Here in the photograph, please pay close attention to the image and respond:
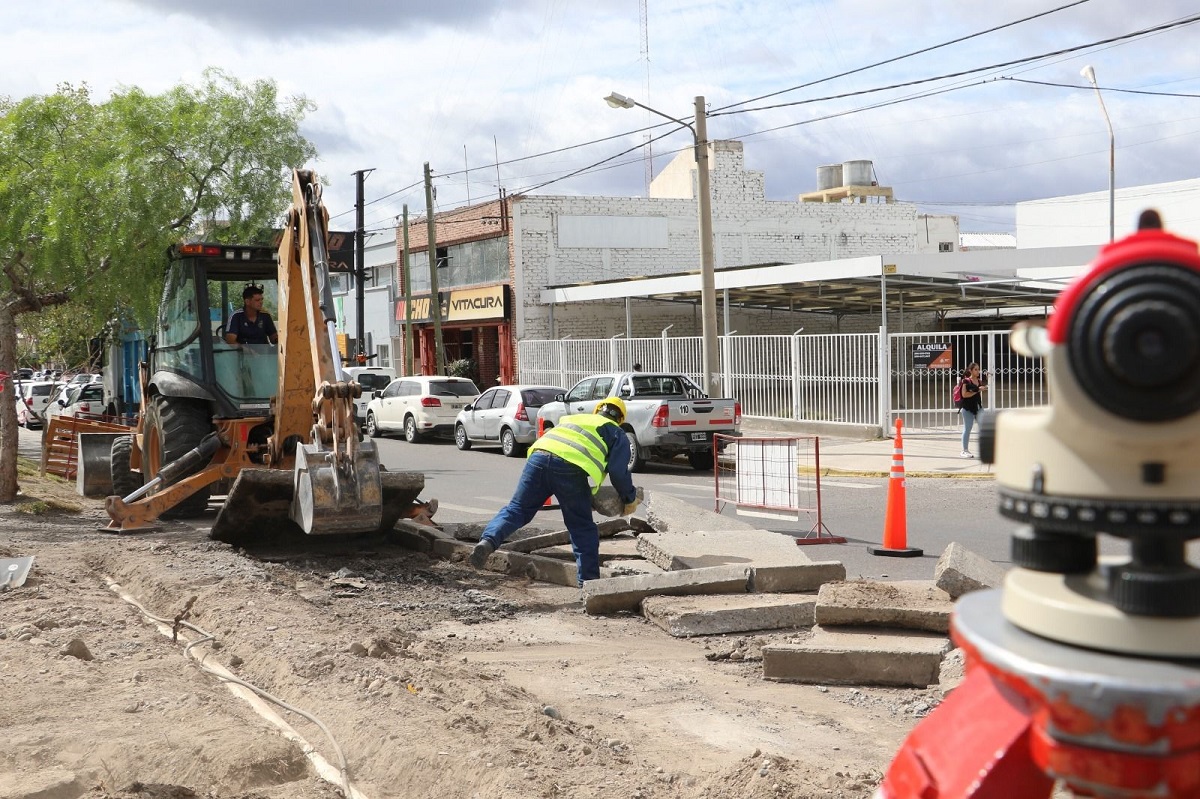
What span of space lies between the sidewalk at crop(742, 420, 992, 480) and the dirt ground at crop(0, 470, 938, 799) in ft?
35.1

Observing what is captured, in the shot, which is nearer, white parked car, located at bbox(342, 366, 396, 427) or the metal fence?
the metal fence

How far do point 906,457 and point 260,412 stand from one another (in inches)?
477

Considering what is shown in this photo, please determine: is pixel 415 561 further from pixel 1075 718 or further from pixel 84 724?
pixel 1075 718

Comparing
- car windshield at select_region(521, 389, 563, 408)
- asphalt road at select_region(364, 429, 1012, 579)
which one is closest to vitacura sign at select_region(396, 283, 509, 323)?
car windshield at select_region(521, 389, 563, 408)

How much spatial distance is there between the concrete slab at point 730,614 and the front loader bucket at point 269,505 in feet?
9.88

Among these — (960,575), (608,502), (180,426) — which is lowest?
(960,575)

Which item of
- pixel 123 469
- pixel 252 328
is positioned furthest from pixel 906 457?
pixel 123 469

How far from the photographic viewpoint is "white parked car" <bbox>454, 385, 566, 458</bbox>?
23500 mm

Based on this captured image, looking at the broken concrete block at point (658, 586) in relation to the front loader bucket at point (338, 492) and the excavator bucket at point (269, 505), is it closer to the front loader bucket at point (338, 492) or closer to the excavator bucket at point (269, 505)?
the front loader bucket at point (338, 492)

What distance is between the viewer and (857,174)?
203ft

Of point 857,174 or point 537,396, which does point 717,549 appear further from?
point 857,174

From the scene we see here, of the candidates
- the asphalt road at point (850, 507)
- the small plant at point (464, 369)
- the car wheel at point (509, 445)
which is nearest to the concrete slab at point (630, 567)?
the asphalt road at point (850, 507)

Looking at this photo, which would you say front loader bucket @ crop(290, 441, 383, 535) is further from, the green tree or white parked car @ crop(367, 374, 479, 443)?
white parked car @ crop(367, 374, 479, 443)

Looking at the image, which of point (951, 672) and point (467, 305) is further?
point (467, 305)
